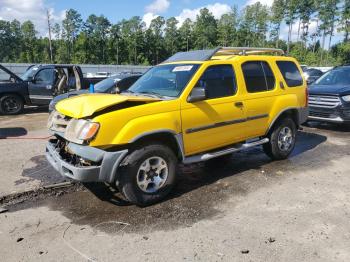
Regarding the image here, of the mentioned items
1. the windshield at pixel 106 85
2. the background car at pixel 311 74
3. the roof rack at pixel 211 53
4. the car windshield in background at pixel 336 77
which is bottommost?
the background car at pixel 311 74

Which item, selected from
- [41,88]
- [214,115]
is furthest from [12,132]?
[214,115]

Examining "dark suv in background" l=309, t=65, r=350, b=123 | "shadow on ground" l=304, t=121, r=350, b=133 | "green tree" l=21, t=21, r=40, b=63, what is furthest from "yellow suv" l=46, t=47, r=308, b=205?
"green tree" l=21, t=21, r=40, b=63

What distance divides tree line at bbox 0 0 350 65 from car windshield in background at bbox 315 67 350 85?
6366 centimetres

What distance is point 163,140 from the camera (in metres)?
5.04

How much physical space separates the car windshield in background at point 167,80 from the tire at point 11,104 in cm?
916

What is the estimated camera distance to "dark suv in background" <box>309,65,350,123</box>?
375 inches

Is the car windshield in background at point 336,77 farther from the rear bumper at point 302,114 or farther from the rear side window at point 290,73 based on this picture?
the rear side window at point 290,73

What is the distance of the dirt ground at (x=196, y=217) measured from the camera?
12.4ft

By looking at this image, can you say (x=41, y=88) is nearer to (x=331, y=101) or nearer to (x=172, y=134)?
(x=331, y=101)

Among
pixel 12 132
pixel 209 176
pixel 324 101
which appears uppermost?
pixel 324 101

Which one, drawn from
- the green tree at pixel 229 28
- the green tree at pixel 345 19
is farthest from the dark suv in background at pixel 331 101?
the green tree at pixel 229 28

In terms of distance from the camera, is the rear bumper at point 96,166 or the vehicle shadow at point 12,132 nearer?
the rear bumper at point 96,166

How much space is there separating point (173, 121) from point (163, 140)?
31 centimetres

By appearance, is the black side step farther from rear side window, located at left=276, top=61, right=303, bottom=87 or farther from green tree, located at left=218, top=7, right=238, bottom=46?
green tree, located at left=218, top=7, right=238, bottom=46
